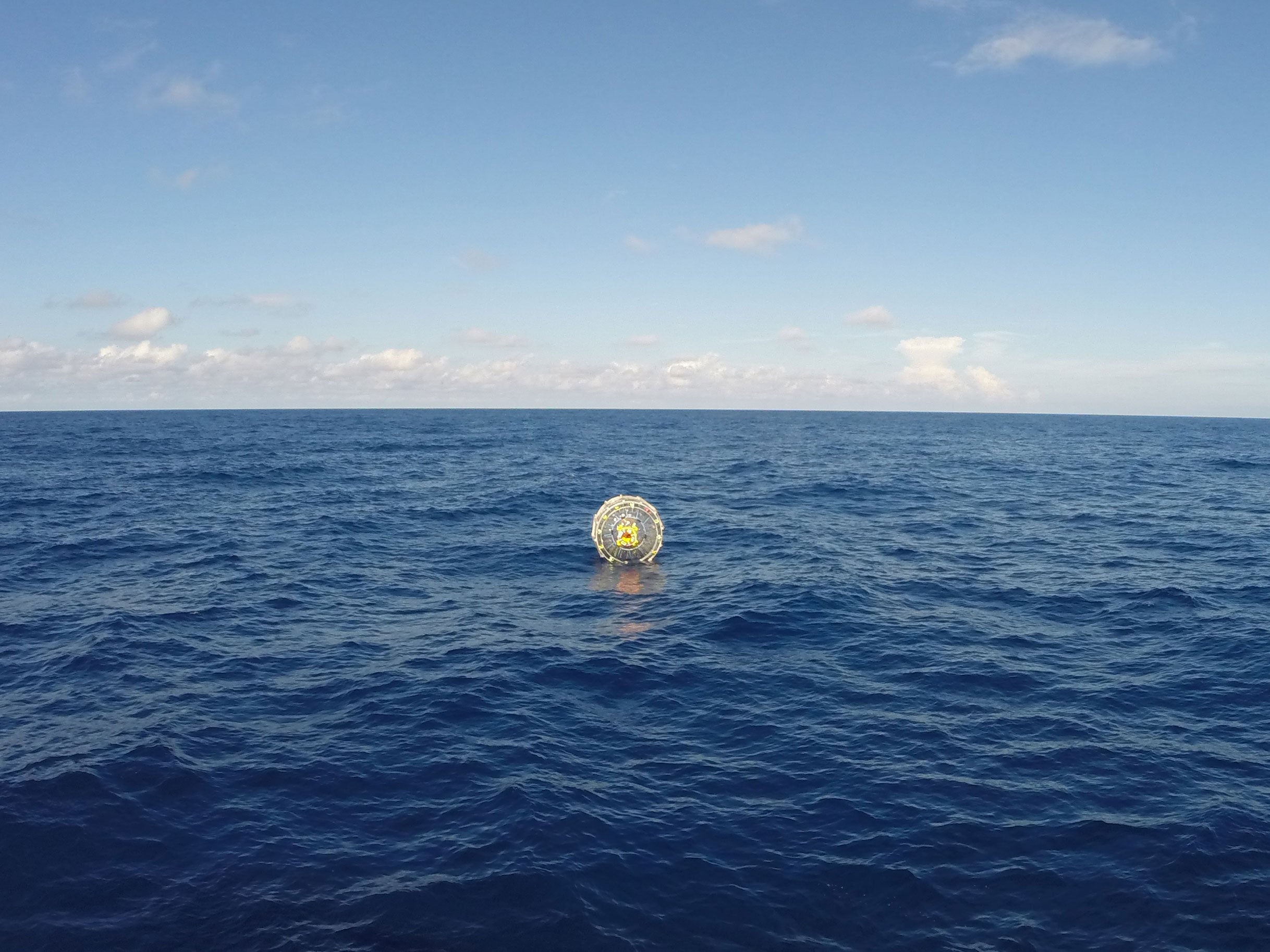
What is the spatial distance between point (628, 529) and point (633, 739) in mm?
20763

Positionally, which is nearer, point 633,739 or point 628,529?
point 633,739

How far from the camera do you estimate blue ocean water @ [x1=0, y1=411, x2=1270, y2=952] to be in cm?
1881

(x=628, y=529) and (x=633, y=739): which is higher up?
(x=628, y=529)

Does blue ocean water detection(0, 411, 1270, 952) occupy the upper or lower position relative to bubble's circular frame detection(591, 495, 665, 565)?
lower

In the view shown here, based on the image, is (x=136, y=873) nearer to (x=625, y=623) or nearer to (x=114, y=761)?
(x=114, y=761)

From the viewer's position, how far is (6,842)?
21.0 metres

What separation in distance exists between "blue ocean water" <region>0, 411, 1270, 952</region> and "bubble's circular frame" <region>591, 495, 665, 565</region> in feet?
3.92

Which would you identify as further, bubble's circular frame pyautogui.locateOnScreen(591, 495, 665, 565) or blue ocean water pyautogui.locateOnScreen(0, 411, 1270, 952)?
bubble's circular frame pyautogui.locateOnScreen(591, 495, 665, 565)

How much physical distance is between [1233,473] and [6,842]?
109711 millimetres

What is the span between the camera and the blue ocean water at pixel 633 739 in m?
18.8

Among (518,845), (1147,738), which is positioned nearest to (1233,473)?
(1147,738)

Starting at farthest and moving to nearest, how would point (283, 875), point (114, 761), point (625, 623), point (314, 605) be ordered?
point (314, 605) → point (625, 623) → point (114, 761) → point (283, 875)

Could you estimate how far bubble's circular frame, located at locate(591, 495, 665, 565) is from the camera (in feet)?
154

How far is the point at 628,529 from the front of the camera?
46906 mm
